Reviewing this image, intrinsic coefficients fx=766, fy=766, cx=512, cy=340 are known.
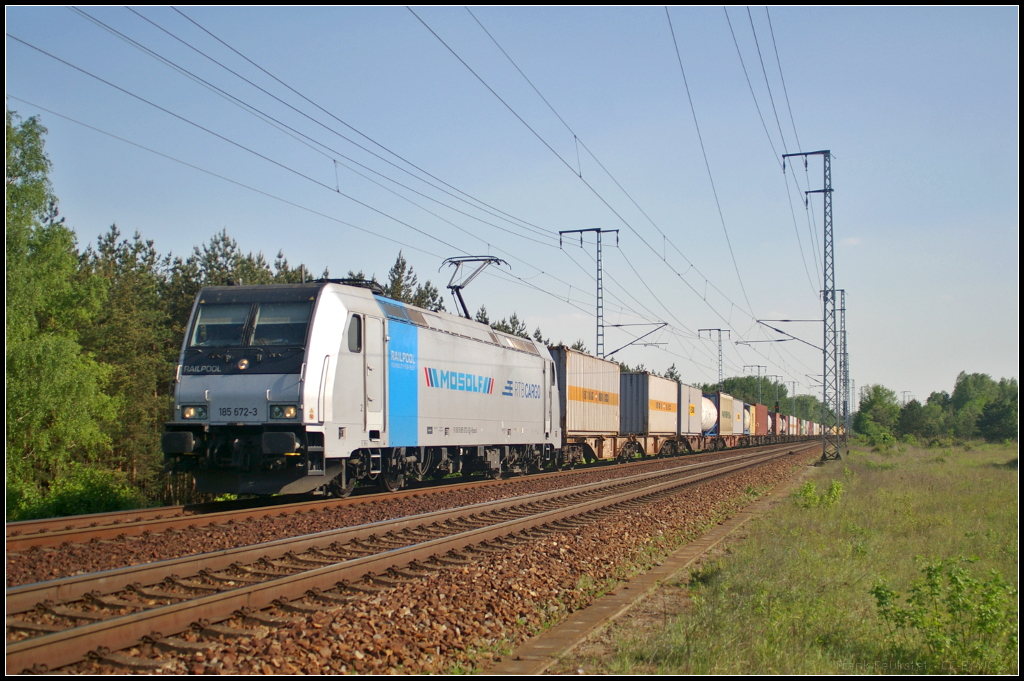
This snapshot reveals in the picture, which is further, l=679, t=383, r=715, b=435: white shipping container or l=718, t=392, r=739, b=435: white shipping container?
l=718, t=392, r=739, b=435: white shipping container

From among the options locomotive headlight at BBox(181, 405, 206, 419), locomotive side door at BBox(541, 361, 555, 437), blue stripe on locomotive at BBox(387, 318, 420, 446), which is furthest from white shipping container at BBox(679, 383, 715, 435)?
locomotive headlight at BBox(181, 405, 206, 419)

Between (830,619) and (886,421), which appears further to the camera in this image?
(886,421)

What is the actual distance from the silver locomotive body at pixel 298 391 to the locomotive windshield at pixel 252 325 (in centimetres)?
2

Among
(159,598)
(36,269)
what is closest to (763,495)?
(159,598)

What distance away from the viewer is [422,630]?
19.7 ft

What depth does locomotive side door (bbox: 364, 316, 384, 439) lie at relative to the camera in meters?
13.9

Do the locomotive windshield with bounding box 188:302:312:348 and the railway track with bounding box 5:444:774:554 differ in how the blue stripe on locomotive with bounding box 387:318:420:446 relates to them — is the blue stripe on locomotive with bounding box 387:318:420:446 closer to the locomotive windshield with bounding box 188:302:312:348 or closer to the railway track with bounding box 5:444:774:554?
the railway track with bounding box 5:444:774:554

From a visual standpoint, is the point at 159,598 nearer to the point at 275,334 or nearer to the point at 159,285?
the point at 275,334

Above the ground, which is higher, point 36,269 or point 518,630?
point 36,269

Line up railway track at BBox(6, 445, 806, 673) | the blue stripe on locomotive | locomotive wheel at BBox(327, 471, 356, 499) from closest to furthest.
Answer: railway track at BBox(6, 445, 806, 673) < locomotive wheel at BBox(327, 471, 356, 499) < the blue stripe on locomotive

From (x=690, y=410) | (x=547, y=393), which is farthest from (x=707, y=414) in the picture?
(x=547, y=393)

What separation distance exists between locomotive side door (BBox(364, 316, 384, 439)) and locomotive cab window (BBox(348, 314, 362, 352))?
0.23 metres

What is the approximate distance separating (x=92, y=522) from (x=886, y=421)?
85.3 metres

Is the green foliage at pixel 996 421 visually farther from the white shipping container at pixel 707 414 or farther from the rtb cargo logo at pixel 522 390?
the rtb cargo logo at pixel 522 390
